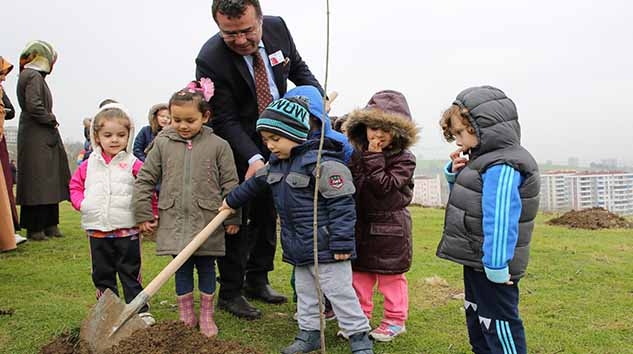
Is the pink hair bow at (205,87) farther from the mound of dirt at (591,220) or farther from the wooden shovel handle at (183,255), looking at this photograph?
the mound of dirt at (591,220)

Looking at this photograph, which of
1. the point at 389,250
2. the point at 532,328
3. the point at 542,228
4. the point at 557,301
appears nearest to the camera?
the point at 389,250

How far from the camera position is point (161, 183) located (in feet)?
13.4

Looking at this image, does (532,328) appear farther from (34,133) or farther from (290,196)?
(34,133)

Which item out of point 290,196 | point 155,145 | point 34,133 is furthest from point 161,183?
point 34,133

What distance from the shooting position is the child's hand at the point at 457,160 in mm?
3507

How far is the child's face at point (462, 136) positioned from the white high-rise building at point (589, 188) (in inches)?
918

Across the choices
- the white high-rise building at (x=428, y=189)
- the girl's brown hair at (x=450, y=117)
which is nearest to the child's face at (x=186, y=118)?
the girl's brown hair at (x=450, y=117)

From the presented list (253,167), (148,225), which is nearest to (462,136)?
(253,167)

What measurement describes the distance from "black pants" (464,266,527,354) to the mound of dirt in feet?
25.6

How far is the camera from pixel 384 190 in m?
3.91

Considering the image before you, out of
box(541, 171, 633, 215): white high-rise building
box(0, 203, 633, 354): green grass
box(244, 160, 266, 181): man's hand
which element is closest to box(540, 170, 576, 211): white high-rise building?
box(541, 171, 633, 215): white high-rise building

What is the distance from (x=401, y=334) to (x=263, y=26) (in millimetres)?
2386

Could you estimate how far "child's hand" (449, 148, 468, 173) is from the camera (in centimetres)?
351

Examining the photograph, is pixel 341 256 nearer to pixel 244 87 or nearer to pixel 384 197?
pixel 384 197
